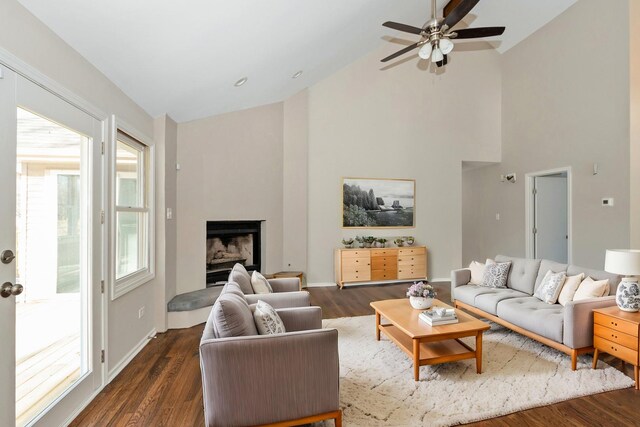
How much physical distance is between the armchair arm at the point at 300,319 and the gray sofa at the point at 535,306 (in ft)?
6.77

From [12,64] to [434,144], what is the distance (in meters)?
6.21

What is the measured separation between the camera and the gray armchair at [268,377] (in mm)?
1673

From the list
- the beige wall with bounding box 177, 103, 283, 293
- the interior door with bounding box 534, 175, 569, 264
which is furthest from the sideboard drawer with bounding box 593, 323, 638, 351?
the beige wall with bounding box 177, 103, 283, 293

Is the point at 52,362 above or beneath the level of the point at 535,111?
beneath

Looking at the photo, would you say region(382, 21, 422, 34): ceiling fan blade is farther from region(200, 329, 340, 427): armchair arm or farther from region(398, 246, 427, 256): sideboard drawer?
region(398, 246, 427, 256): sideboard drawer

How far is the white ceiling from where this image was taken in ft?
6.36

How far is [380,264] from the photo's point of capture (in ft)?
18.9

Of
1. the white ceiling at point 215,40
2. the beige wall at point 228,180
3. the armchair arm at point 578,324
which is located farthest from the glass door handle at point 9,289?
the armchair arm at point 578,324

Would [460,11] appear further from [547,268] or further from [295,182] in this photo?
[295,182]

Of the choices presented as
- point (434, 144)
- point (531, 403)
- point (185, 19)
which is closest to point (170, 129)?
point (185, 19)

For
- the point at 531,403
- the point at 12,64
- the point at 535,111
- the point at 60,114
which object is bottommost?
the point at 531,403

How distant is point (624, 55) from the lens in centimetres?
421

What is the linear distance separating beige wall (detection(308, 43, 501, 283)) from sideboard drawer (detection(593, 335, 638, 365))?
3729 mm

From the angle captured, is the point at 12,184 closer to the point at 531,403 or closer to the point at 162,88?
the point at 162,88
